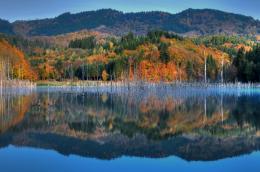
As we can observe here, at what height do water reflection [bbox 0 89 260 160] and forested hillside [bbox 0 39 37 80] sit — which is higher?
forested hillside [bbox 0 39 37 80]

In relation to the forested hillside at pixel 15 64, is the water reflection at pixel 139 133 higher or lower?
lower

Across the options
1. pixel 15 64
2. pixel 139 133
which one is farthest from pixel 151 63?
pixel 139 133

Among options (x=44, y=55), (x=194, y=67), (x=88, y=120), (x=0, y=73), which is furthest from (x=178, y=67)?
(x=88, y=120)

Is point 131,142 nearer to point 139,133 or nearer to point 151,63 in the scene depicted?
point 139,133

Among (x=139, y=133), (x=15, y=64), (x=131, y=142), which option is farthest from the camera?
(x=15, y=64)

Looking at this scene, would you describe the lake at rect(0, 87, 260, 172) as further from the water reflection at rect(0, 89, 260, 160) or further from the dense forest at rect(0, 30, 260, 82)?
the dense forest at rect(0, 30, 260, 82)

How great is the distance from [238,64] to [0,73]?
147 feet

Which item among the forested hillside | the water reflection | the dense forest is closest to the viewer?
the water reflection

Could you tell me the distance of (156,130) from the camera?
696 inches

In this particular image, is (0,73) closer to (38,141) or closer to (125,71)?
(125,71)

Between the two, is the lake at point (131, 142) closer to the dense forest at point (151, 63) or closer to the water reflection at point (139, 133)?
the water reflection at point (139, 133)

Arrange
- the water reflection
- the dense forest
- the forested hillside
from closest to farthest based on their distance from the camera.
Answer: the water reflection
the dense forest
the forested hillside

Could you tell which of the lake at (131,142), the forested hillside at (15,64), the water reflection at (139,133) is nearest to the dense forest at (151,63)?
the forested hillside at (15,64)

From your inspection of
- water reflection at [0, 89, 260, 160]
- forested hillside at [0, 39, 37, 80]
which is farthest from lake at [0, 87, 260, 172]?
forested hillside at [0, 39, 37, 80]
